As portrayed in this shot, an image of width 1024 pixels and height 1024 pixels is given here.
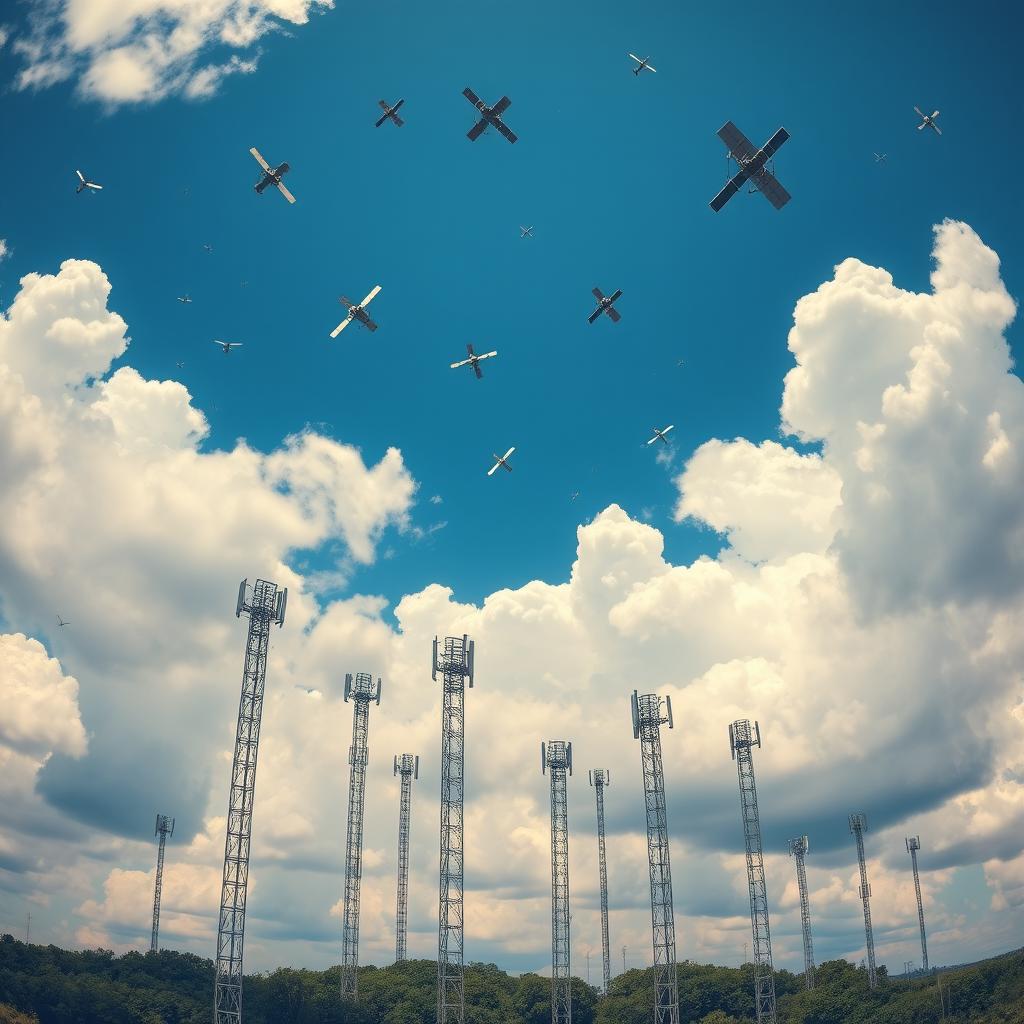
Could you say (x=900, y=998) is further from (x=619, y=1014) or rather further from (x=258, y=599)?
(x=258, y=599)

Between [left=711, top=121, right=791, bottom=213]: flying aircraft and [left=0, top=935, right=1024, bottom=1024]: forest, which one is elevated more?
[left=711, top=121, right=791, bottom=213]: flying aircraft

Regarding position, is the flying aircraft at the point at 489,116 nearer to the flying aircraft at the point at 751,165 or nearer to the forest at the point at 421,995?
the flying aircraft at the point at 751,165

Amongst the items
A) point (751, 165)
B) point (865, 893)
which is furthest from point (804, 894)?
point (751, 165)

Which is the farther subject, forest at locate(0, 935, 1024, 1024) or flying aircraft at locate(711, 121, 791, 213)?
forest at locate(0, 935, 1024, 1024)

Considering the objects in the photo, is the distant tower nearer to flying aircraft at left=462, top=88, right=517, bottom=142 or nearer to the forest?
the forest

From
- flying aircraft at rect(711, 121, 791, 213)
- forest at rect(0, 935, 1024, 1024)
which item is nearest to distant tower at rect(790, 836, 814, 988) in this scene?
forest at rect(0, 935, 1024, 1024)
